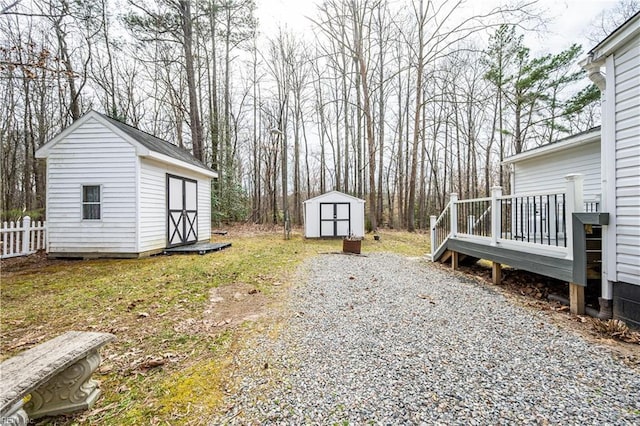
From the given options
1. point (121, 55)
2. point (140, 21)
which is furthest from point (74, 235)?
point (121, 55)

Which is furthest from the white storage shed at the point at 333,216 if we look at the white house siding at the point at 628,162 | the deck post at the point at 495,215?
the white house siding at the point at 628,162

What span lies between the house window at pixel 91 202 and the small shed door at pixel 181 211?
178 centimetres

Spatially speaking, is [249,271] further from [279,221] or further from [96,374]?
[279,221]

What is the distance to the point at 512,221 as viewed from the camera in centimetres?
541

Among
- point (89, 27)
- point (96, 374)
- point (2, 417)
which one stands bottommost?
point (96, 374)

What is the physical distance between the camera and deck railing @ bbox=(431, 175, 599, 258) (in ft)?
13.1

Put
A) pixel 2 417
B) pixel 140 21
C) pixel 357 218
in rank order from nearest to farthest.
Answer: pixel 2 417, pixel 140 21, pixel 357 218

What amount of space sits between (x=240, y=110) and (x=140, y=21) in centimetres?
837

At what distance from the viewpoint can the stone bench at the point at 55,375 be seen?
1.61 meters

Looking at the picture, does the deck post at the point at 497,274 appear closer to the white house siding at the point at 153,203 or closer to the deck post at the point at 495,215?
the deck post at the point at 495,215

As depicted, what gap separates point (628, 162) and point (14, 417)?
610 centimetres

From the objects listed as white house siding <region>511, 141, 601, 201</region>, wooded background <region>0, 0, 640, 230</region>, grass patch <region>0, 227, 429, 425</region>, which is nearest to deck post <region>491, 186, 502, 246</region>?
white house siding <region>511, 141, 601, 201</region>

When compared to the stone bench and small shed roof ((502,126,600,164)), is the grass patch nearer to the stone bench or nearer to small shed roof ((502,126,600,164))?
the stone bench

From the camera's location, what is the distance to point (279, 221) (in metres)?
20.9
